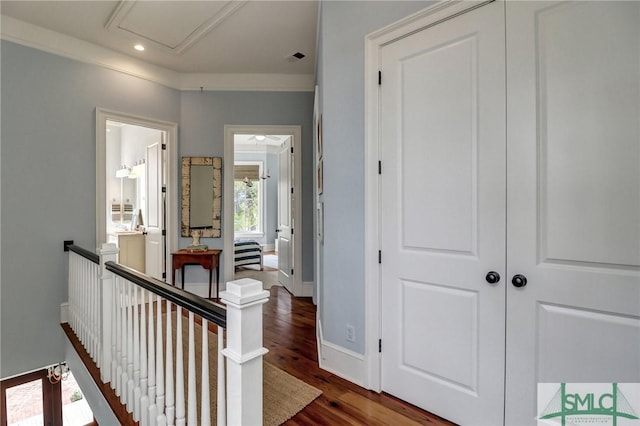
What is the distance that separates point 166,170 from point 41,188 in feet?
4.13

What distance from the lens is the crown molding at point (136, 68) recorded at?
2.85 metres

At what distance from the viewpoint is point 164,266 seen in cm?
398

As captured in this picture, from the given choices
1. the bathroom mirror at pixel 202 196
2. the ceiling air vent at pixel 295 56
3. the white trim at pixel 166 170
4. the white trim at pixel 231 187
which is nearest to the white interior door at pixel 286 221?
the white trim at pixel 231 187

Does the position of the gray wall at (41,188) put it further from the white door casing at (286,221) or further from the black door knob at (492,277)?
the black door knob at (492,277)

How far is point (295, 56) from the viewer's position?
11.6ft

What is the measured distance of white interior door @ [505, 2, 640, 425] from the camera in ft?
4.04

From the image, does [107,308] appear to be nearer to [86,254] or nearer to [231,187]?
[86,254]

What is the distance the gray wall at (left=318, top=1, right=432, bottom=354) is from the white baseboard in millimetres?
48

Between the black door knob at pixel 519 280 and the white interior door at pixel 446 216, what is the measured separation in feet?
0.25

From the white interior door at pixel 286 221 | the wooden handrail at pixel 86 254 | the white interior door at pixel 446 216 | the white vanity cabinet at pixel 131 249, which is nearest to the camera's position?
the white interior door at pixel 446 216

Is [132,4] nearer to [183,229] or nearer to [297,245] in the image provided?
[183,229]

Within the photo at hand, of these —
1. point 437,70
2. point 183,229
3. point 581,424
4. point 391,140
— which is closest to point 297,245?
point 183,229

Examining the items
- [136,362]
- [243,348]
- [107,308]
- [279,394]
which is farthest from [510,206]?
[107,308]

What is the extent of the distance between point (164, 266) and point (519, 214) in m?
3.94
